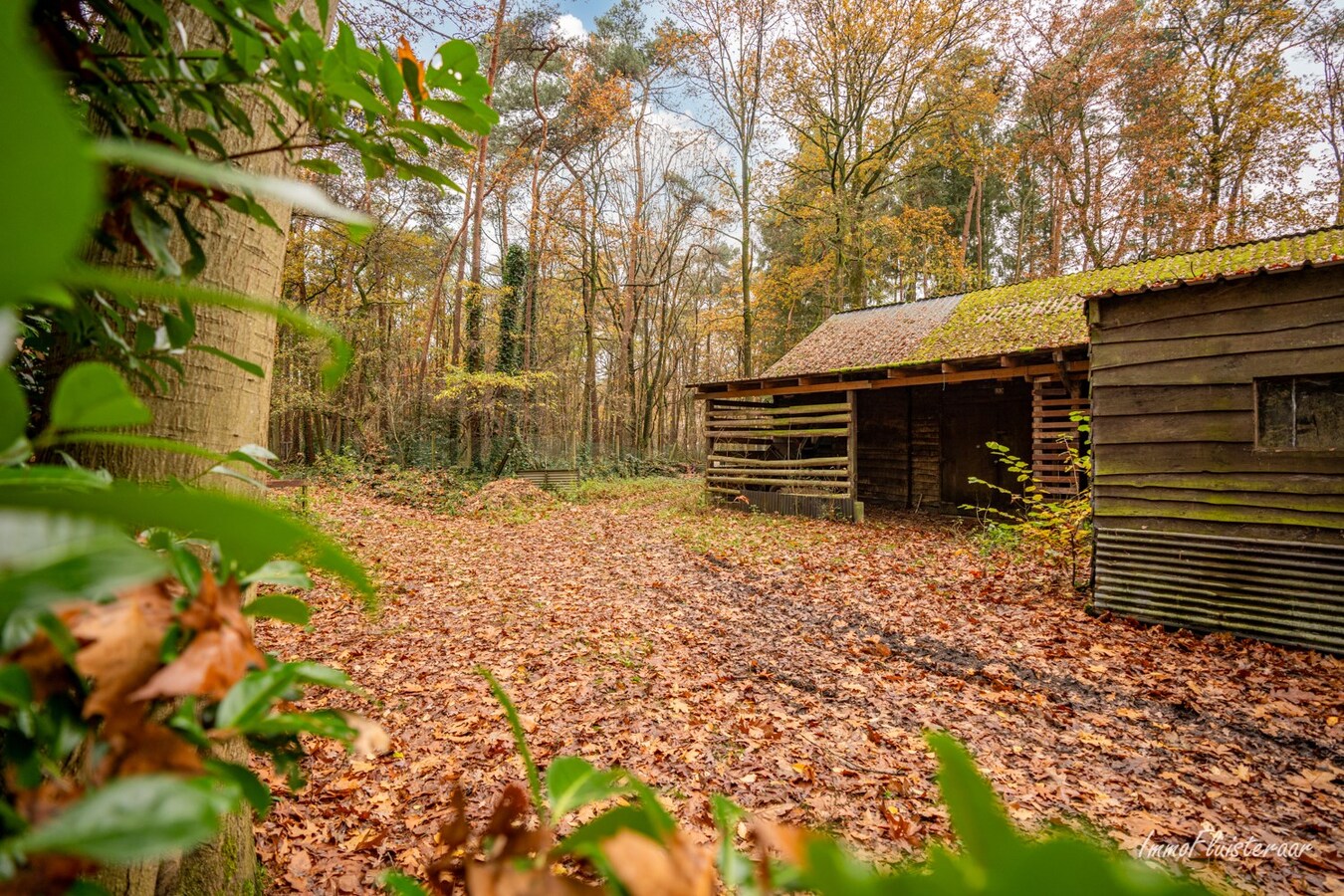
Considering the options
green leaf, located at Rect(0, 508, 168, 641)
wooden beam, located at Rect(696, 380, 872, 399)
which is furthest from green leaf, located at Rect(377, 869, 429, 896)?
wooden beam, located at Rect(696, 380, 872, 399)

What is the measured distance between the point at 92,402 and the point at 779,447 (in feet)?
41.5

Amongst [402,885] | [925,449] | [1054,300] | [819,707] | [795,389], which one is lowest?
[819,707]

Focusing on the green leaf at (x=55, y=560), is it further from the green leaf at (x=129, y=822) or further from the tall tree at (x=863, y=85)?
the tall tree at (x=863, y=85)

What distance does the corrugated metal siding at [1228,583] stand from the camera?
4270mm

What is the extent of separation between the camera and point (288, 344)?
49.9 ft

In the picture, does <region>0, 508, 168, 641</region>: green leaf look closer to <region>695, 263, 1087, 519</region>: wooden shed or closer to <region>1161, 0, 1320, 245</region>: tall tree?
<region>695, 263, 1087, 519</region>: wooden shed

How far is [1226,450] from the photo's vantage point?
469 cm

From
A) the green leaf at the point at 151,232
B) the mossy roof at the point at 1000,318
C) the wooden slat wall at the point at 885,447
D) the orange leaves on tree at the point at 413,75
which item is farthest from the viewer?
the wooden slat wall at the point at 885,447

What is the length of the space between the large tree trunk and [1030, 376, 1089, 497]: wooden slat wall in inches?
381

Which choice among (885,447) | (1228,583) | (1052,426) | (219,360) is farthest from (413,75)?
(885,447)

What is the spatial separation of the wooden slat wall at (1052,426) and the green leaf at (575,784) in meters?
9.77

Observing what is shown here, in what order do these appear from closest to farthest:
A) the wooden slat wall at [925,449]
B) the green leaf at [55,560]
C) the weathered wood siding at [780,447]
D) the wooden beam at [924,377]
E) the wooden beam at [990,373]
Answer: the green leaf at [55,560] < the wooden beam at [990,373] < the wooden beam at [924,377] < the weathered wood siding at [780,447] < the wooden slat wall at [925,449]

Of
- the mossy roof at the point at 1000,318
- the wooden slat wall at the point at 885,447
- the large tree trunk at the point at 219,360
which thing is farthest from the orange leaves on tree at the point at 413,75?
the wooden slat wall at the point at 885,447

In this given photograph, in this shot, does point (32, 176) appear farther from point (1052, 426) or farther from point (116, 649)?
point (1052, 426)
